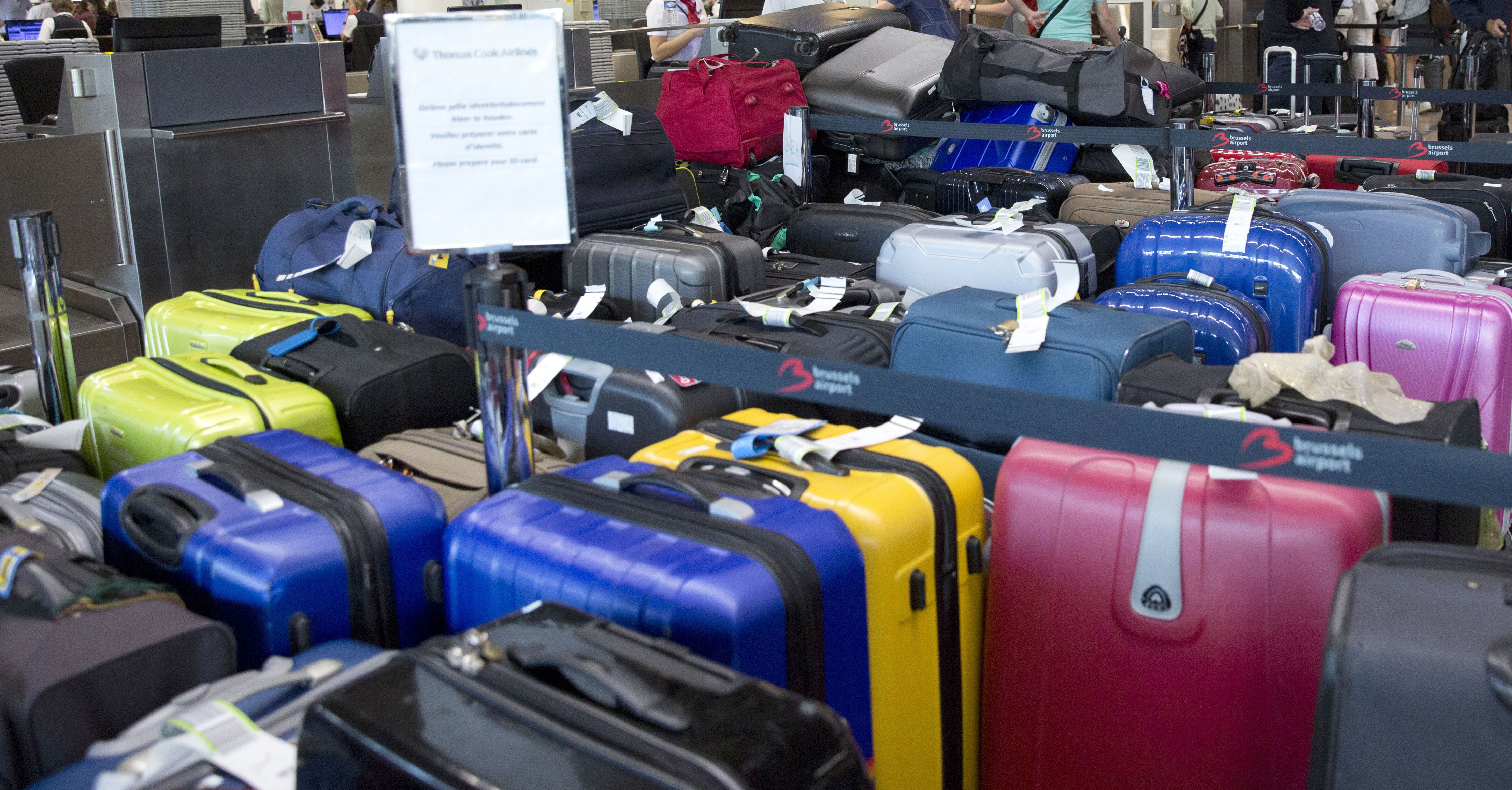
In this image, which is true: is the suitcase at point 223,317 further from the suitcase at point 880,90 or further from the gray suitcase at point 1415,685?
the suitcase at point 880,90

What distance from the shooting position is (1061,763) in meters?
1.93

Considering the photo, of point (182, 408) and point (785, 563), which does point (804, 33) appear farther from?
point (785, 563)

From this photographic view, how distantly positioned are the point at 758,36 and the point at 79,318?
3.03 metres

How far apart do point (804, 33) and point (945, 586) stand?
3990 mm

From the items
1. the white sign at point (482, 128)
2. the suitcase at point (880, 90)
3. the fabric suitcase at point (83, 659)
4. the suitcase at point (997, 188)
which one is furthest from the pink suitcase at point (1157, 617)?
the suitcase at point (880, 90)

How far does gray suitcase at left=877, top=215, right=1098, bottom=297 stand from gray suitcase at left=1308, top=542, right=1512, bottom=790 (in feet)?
5.78

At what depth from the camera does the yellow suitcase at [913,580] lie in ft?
5.92

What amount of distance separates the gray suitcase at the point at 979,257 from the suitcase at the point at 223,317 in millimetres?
1464

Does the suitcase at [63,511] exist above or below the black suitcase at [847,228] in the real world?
below

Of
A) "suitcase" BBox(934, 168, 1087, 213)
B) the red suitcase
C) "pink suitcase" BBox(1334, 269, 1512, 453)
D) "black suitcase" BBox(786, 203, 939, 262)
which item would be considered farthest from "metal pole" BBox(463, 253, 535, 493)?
the red suitcase

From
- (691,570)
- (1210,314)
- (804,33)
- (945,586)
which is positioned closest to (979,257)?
(1210,314)

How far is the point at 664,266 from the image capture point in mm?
3375

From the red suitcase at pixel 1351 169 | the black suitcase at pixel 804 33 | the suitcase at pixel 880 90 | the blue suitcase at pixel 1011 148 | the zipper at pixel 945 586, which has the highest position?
the black suitcase at pixel 804 33

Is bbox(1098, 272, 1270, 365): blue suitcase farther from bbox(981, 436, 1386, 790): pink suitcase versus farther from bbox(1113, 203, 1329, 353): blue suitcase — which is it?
bbox(981, 436, 1386, 790): pink suitcase
